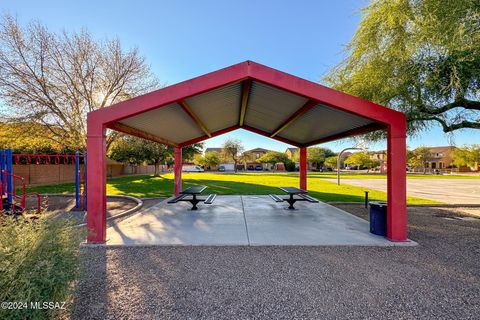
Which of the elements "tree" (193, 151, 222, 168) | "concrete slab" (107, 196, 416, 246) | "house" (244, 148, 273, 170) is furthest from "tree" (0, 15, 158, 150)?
"house" (244, 148, 273, 170)

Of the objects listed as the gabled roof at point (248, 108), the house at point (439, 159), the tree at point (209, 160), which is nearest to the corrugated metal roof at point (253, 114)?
the gabled roof at point (248, 108)

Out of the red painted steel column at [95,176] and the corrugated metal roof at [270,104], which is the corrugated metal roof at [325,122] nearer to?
the corrugated metal roof at [270,104]

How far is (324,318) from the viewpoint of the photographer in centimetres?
307

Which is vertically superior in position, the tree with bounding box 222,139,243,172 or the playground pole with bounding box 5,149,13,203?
the tree with bounding box 222,139,243,172

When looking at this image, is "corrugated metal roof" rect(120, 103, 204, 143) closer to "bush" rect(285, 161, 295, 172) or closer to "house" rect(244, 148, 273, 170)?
"bush" rect(285, 161, 295, 172)

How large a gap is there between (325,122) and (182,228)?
604cm

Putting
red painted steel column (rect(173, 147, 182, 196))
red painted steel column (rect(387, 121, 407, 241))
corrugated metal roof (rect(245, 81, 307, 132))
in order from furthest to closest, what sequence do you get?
red painted steel column (rect(173, 147, 182, 196)) < corrugated metal roof (rect(245, 81, 307, 132)) < red painted steel column (rect(387, 121, 407, 241))

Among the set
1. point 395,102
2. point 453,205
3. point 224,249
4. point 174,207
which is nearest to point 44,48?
point 174,207

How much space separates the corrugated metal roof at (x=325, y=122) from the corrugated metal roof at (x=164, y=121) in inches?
169

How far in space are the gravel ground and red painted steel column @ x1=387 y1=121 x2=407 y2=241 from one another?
0.55 metres

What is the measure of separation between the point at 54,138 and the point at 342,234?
18830 millimetres

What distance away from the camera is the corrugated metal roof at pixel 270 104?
6.88 meters

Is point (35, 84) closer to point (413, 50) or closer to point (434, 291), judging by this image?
point (413, 50)

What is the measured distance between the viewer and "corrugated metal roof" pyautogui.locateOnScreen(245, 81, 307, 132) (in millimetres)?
6879
